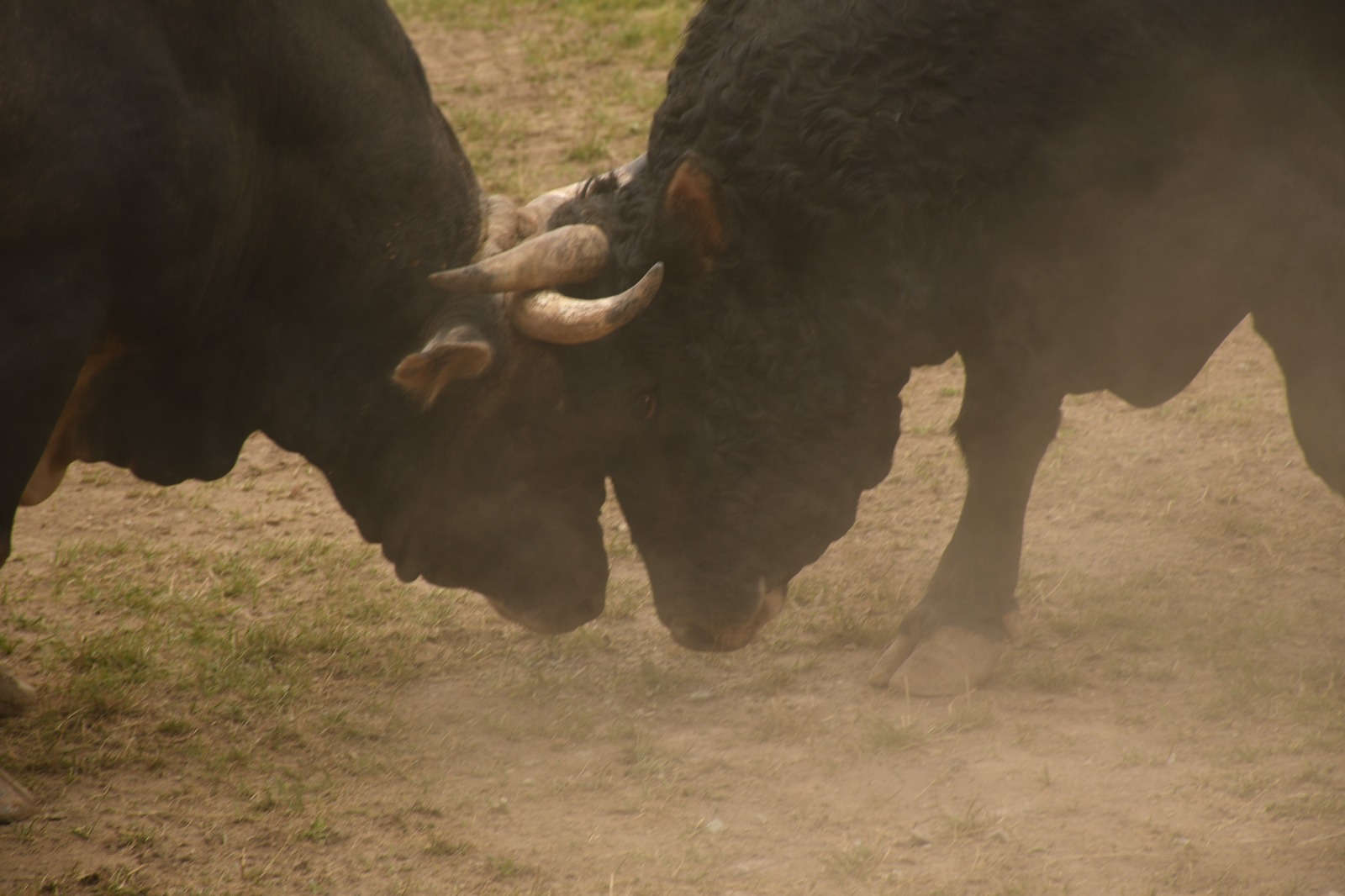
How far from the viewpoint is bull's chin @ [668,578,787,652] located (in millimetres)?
4273

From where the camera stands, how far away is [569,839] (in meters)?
3.71

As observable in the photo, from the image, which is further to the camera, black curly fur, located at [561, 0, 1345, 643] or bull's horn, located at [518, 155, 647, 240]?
bull's horn, located at [518, 155, 647, 240]

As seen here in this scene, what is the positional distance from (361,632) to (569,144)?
459 cm

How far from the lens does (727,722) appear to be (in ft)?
14.0

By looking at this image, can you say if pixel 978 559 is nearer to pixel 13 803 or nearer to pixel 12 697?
pixel 13 803

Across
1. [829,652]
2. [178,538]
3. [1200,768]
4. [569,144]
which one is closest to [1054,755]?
[1200,768]

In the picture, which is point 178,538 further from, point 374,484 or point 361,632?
point 374,484

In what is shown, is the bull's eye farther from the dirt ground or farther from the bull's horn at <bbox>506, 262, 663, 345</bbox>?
the dirt ground

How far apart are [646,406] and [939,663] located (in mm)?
1215

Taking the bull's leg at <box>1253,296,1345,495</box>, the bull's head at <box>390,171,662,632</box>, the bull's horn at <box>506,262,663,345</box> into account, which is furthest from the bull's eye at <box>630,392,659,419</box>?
the bull's leg at <box>1253,296,1345,495</box>

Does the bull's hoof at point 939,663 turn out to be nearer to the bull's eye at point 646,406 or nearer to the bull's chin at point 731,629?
the bull's chin at point 731,629

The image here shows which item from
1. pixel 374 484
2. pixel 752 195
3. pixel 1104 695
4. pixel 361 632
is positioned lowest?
pixel 361 632

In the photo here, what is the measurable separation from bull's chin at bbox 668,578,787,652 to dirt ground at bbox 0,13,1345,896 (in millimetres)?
157

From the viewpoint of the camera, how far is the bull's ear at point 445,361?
365cm
